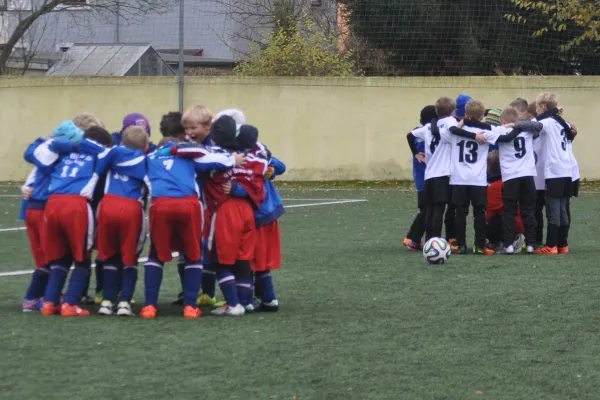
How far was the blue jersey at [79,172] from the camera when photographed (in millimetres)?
7195

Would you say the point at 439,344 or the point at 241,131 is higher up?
the point at 241,131

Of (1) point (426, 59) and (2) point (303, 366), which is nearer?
(2) point (303, 366)

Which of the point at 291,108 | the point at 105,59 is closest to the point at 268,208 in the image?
the point at 291,108

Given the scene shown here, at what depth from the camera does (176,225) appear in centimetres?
708

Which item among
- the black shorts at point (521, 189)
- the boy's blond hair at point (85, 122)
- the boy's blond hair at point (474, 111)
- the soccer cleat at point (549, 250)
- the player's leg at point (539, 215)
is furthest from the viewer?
the player's leg at point (539, 215)

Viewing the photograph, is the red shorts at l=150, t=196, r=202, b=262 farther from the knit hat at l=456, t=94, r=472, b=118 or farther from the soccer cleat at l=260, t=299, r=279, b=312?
the knit hat at l=456, t=94, r=472, b=118

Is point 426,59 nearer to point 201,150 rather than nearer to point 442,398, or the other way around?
point 201,150

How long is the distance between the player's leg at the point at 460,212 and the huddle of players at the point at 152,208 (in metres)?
3.73

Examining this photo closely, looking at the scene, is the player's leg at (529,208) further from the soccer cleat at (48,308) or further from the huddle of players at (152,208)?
the soccer cleat at (48,308)

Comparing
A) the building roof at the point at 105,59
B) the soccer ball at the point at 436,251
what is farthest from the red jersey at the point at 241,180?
the building roof at the point at 105,59

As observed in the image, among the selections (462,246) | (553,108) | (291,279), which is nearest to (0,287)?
(291,279)

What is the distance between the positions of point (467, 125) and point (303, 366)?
5516 mm

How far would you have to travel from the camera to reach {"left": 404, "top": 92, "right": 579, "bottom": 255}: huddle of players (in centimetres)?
1074

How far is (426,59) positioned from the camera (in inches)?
862
